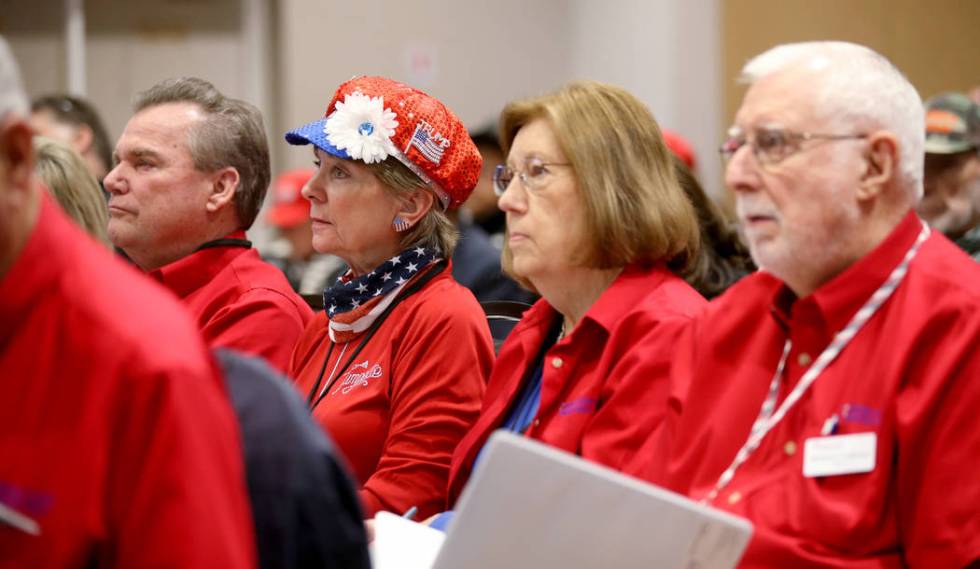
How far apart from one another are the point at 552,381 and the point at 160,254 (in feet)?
4.21

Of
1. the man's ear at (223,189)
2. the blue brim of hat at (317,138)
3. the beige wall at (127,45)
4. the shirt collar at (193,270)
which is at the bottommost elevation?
the beige wall at (127,45)

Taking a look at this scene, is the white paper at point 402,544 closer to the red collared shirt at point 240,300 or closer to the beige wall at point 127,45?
the red collared shirt at point 240,300

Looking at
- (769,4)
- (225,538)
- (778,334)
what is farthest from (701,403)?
(769,4)

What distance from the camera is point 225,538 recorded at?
1.18m

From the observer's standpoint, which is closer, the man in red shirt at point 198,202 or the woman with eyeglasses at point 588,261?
the woman with eyeglasses at point 588,261

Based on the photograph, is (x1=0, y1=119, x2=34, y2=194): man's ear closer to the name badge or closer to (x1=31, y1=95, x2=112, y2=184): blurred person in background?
the name badge

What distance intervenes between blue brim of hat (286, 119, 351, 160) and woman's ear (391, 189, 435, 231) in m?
0.16

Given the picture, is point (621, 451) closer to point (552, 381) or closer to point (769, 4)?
point (552, 381)

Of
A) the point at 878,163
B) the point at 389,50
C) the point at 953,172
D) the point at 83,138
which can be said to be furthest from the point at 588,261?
the point at 389,50

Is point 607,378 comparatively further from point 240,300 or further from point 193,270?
point 193,270

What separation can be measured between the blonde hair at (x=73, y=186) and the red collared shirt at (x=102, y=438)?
2225mm

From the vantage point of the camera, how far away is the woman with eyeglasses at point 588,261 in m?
2.37

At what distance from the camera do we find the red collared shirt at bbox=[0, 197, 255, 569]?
3.80 feet

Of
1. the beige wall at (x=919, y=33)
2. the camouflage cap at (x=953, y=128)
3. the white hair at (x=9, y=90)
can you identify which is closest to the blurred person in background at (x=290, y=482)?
the white hair at (x=9, y=90)
